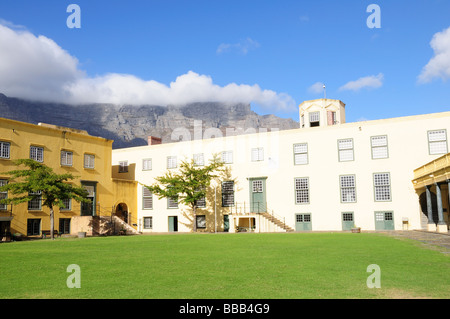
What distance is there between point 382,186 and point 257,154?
11.5 m

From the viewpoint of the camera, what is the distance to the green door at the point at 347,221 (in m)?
36.2

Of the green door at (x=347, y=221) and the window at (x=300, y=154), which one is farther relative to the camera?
the window at (x=300, y=154)

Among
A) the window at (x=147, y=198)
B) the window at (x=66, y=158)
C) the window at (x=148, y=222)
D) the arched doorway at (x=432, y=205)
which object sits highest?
the window at (x=66, y=158)

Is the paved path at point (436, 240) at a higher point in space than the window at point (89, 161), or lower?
lower

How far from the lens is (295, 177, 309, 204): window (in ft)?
125

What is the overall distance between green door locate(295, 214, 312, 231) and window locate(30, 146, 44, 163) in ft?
73.5

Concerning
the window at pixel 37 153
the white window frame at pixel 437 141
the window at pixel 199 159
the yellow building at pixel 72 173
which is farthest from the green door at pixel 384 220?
the window at pixel 37 153

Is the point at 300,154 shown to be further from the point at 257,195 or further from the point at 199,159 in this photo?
the point at 199,159

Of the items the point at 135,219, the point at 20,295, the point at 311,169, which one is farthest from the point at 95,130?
the point at 20,295

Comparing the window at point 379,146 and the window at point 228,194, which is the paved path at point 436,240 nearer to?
the window at point 379,146

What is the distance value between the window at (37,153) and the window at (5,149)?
2.06 metres
